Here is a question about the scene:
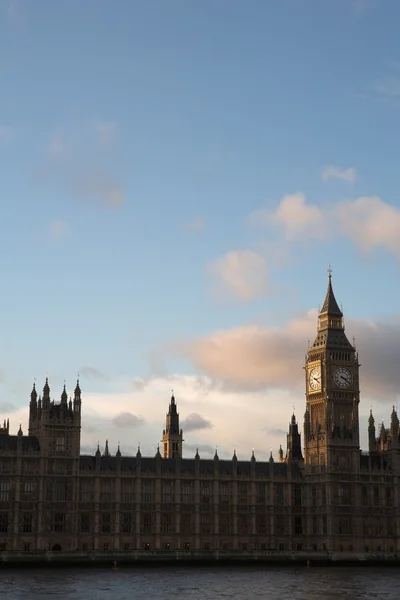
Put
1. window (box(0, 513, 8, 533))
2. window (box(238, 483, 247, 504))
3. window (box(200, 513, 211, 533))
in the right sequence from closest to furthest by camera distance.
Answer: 1. window (box(0, 513, 8, 533))
2. window (box(200, 513, 211, 533))
3. window (box(238, 483, 247, 504))

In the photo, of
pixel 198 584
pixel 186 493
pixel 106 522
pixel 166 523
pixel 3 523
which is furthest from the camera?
pixel 186 493

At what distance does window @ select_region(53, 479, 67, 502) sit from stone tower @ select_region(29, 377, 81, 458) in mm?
4849

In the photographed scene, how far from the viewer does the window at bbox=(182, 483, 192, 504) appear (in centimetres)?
19138

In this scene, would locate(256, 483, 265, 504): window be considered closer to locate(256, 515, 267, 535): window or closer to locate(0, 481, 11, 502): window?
locate(256, 515, 267, 535): window

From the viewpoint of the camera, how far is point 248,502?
197 meters

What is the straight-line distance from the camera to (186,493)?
191875mm

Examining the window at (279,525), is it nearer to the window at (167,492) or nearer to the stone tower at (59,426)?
the window at (167,492)

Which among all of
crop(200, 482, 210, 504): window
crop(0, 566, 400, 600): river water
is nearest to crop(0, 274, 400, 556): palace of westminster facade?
crop(200, 482, 210, 504): window

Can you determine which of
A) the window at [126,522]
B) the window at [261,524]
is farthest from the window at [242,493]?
the window at [126,522]

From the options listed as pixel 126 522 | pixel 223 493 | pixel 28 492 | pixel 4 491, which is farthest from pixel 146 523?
pixel 4 491

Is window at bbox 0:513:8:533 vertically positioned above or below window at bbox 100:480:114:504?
below

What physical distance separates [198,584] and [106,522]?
5003 centimetres

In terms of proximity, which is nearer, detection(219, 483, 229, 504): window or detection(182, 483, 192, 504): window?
detection(182, 483, 192, 504): window

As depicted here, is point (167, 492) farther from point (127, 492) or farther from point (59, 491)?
point (59, 491)
